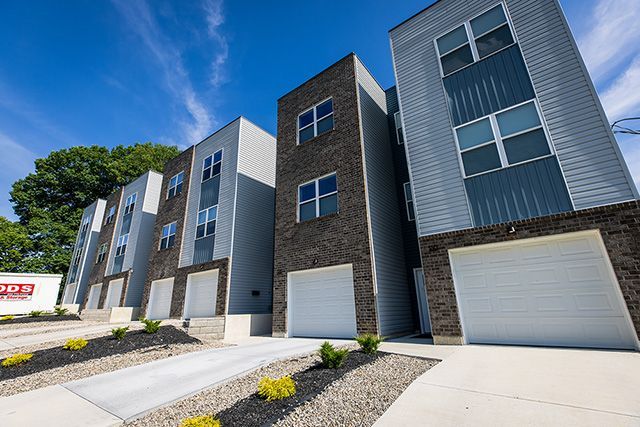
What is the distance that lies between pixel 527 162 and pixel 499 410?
20.5 feet

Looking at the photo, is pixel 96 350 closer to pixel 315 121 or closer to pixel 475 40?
pixel 315 121

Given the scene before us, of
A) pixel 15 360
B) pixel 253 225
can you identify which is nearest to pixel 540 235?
pixel 253 225

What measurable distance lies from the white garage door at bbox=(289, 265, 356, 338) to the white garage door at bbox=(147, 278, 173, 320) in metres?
9.17

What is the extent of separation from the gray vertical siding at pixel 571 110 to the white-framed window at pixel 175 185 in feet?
60.0

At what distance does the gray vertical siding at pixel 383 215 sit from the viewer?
959 cm

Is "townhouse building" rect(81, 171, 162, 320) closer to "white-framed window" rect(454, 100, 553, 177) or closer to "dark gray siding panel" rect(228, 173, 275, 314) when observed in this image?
"dark gray siding panel" rect(228, 173, 275, 314)

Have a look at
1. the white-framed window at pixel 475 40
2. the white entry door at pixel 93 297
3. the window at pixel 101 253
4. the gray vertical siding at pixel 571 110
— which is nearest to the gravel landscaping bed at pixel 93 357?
the gray vertical siding at pixel 571 110

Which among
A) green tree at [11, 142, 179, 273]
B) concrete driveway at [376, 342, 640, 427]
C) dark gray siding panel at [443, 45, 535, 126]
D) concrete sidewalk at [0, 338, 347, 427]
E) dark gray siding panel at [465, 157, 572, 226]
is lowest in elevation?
concrete sidewalk at [0, 338, 347, 427]

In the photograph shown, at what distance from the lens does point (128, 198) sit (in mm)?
23750

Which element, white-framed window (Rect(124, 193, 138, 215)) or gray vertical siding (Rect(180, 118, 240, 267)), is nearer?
gray vertical siding (Rect(180, 118, 240, 267))

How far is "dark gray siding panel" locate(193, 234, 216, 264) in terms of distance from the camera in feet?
48.5

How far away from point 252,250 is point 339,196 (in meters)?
6.26

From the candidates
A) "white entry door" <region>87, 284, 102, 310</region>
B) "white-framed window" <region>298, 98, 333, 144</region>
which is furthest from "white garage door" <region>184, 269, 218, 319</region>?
"white entry door" <region>87, 284, 102, 310</region>

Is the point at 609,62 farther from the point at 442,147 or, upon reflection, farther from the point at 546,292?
the point at 546,292
